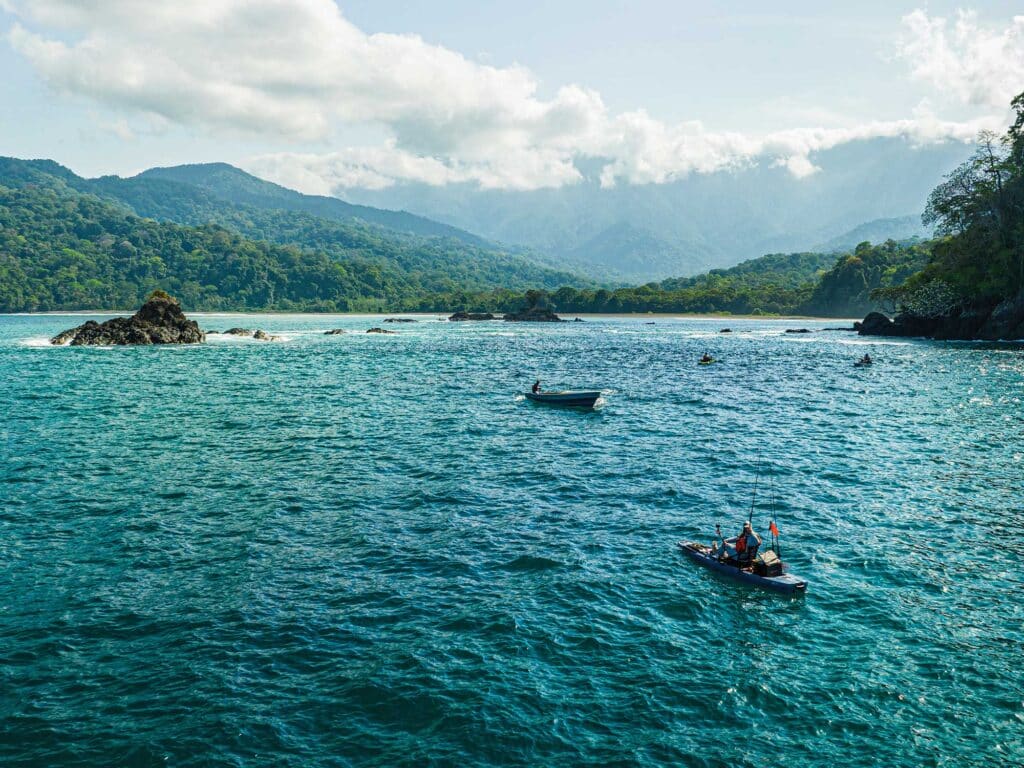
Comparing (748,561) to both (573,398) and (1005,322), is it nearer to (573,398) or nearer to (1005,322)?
(573,398)

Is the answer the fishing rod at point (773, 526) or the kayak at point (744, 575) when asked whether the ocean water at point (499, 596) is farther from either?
the fishing rod at point (773, 526)

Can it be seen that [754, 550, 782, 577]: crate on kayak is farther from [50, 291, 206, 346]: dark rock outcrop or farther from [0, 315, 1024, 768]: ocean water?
[50, 291, 206, 346]: dark rock outcrop

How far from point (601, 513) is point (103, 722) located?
2052 cm

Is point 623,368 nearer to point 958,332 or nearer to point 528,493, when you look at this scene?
point 528,493

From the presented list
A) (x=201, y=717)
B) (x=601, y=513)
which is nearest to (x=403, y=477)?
(x=601, y=513)

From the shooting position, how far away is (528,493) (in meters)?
33.6

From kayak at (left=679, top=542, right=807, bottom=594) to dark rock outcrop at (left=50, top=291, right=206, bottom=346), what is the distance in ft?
404

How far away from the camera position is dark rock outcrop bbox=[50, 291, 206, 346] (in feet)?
401

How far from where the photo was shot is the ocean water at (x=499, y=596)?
1529 centimetres

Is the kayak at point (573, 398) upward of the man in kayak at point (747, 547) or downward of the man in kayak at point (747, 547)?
upward

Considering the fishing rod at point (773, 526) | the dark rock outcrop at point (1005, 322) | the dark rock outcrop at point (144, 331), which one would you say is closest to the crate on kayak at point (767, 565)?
the fishing rod at point (773, 526)

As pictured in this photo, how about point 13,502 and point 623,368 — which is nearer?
point 13,502

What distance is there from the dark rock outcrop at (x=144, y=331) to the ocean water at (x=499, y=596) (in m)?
79.1

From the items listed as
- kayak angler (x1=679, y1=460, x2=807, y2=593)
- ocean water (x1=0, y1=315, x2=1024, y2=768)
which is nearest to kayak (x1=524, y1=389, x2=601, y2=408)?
ocean water (x1=0, y1=315, x2=1024, y2=768)
